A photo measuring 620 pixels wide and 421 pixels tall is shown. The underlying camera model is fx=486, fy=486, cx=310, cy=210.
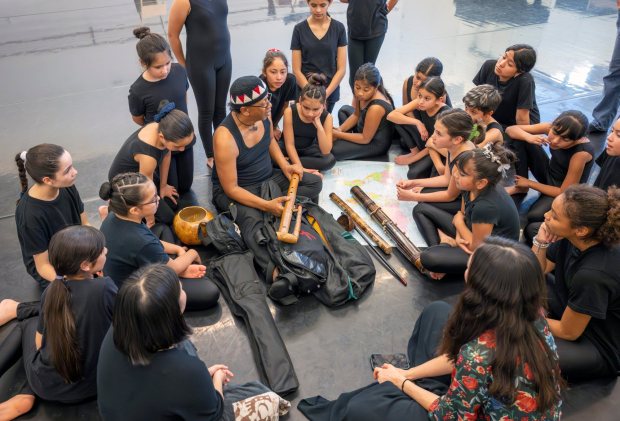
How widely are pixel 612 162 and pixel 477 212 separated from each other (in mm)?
953

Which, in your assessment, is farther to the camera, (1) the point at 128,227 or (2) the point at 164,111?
(2) the point at 164,111

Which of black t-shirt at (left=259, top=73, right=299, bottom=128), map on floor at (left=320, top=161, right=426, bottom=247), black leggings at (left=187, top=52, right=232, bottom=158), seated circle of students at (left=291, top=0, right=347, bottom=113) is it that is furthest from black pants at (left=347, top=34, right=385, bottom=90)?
black leggings at (left=187, top=52, right=232, bottom=158)

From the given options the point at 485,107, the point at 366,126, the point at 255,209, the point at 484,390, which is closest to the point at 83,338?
the point at 255,209

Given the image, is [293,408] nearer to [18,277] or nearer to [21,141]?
[18,277]

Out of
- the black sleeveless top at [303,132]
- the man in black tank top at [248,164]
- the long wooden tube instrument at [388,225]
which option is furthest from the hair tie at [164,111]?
the long wooden tube instrument at [388,225]

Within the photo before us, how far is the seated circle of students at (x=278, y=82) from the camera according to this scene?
3.42 meters

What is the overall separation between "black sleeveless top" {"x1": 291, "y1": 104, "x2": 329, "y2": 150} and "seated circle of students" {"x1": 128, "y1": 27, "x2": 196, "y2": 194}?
2.55 feet

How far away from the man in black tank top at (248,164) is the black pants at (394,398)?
933mm

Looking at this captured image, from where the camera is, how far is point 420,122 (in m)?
3.71

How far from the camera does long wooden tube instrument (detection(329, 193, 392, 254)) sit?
117 inches

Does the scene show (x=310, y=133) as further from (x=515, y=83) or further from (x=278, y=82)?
(x=515, y=83)

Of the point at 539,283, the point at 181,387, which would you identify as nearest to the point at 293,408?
the point at 181,387

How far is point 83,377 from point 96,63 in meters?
4.55

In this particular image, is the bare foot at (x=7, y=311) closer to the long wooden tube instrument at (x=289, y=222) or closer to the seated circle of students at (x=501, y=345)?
the long wooden tube instrument at (x=289, y=222)
